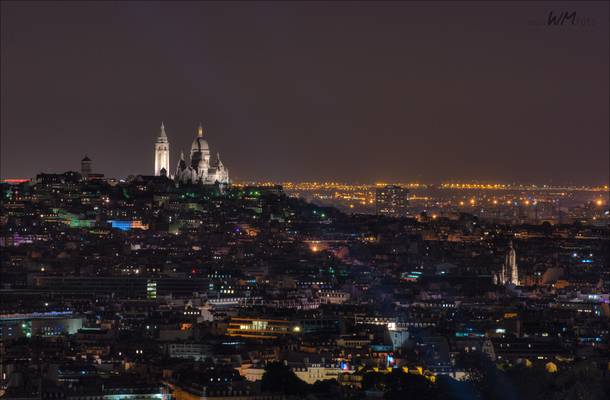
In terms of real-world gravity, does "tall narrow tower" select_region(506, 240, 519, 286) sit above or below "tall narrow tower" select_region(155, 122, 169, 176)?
below

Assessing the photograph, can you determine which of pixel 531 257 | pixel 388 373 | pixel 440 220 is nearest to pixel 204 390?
pixel 388 373

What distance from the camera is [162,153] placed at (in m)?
121

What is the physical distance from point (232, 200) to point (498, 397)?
67383 mm

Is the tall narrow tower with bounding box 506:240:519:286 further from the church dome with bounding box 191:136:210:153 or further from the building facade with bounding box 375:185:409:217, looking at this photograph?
the building facade with bounding box 375:185:409:217

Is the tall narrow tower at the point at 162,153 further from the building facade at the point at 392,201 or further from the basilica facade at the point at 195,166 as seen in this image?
the building facade at the point at 392,201

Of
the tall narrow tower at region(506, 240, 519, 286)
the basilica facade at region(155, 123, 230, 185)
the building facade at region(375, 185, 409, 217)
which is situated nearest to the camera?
the tall narrow tower at region(506, 240, 519, 286)

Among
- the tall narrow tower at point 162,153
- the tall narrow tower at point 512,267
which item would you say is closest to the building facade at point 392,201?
the tall narrow tower at point 162,153

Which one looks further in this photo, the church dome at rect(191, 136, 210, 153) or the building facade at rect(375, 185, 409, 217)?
the building facade at rect(375, 185, 409, 217)

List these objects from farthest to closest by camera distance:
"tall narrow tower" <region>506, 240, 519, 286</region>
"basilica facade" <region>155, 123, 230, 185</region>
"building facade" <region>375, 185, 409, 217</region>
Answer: "building facade" <region>375, 185, 409, 217</region> → "basilica facade" <region>155, 123, 230, 185</region> → "tall narrow tower" <region>506, 240, 519, 286</region>

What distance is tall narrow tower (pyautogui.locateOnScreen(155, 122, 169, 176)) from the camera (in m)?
120

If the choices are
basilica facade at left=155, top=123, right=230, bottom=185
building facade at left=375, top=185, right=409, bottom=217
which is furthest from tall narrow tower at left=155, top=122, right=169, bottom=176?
building facade at left=375, top=185, right=409, bottom=217

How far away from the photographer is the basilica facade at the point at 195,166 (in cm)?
11594

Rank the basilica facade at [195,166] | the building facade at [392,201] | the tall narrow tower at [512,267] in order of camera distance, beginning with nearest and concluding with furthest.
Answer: the tall narrow tower at [512,267] → the basilica facade at [195,166] → the building facade at [392,201]

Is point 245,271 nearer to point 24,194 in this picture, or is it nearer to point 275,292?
point 275,292
